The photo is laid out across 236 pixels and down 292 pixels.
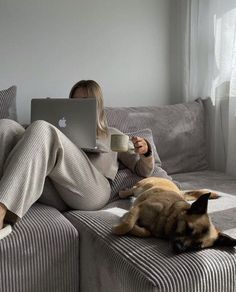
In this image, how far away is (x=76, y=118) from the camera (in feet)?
5.09

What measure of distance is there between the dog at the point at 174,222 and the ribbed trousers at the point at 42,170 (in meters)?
0.26

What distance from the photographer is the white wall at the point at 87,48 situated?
223 centimetres

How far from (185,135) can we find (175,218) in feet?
4.06

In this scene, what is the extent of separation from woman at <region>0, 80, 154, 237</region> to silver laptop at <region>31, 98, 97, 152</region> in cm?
6

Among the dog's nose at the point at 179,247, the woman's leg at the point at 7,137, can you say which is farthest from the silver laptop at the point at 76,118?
the dog's nose at the point at 179,247

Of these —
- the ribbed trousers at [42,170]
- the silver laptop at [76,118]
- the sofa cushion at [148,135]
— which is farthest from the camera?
the sofa cushion at [148,135]

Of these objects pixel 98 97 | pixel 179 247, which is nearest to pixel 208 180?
pixel 98 97

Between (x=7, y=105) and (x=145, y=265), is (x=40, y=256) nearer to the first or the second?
(x=145, y=265)

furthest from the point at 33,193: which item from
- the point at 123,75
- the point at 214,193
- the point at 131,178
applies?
the point at 123,75

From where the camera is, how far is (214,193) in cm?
172

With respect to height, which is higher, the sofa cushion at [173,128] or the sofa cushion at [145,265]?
the sofa cushion at [173,128]

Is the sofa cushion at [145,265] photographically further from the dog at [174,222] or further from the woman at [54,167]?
the woman at [54,167]

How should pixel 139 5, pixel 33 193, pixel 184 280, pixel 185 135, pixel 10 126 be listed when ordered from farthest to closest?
1. pixel 139 5
2. pixel 185 135
3. pixel 10 126
4. pixel 33 193
5. pixel 184 280

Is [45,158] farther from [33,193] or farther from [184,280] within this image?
[184,280]
